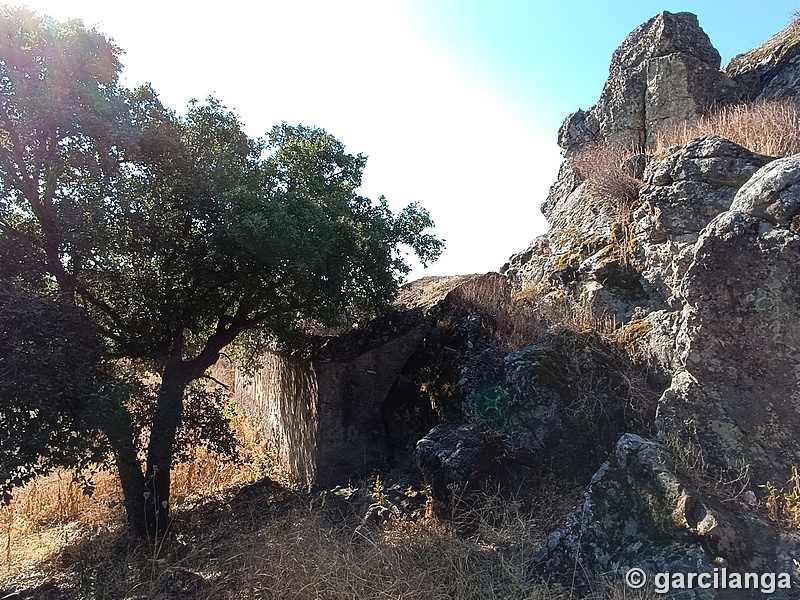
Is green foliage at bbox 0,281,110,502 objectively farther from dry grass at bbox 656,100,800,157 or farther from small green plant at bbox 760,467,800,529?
dry grass at bbox 656,100,800,157

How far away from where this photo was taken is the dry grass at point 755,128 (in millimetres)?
6547

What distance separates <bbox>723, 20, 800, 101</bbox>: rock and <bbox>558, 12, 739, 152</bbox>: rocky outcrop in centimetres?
32

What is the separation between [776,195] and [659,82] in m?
5.45

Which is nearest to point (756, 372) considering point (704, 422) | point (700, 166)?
point (704, 422)

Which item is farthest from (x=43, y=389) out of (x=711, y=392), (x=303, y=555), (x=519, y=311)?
(x=711, y=392)

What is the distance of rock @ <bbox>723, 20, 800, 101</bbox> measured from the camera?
8555 millimetres

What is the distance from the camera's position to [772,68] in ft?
30.5

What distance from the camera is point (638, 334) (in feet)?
21.6

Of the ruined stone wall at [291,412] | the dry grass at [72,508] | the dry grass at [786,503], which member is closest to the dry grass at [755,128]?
the dry grass at [786,503]

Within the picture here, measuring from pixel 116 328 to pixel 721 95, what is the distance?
9.94 metres

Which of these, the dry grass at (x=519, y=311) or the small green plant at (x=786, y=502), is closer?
the small green plant at (x=786, y=502)
